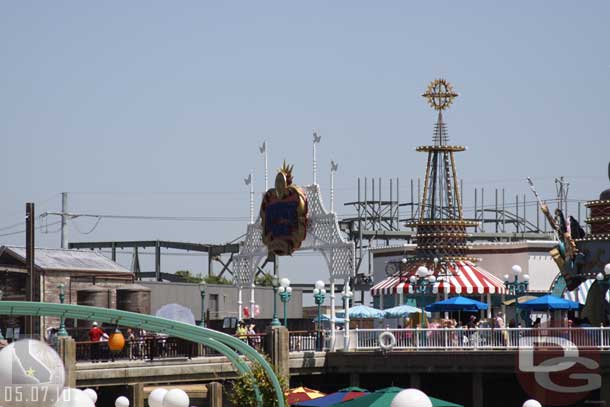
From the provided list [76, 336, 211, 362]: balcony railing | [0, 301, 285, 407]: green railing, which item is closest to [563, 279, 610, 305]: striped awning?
[76, 336, 211, 362]: balcony railing

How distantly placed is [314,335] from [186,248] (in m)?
58.2

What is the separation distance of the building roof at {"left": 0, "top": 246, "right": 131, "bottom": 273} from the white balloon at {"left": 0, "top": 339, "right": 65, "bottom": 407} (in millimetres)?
36651

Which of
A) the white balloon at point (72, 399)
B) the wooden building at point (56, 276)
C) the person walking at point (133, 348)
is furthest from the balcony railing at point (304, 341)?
the white balloon at point (72, 399)

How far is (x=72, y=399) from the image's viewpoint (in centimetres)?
2016

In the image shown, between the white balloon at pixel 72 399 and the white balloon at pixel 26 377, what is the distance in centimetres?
114

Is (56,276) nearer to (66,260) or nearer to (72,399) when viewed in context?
(66,260)

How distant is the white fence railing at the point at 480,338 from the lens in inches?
1505

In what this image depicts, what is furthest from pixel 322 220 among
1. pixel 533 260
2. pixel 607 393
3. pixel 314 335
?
pixel 533 260

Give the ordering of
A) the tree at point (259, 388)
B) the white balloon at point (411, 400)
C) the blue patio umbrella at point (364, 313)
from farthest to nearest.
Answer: the blue patio umbrella at point (364, 313), the tree at point (259, 388), the white balloon at point (411, 400)

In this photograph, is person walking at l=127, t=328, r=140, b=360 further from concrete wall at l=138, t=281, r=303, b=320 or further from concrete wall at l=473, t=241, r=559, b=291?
concrete wall at l=473, t=241, r=559, b=291

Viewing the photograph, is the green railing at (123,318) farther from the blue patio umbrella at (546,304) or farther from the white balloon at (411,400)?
the blue patio umbrella at (546,304)

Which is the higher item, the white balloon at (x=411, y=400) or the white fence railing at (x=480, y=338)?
the white balloon at (x=411, y=400)

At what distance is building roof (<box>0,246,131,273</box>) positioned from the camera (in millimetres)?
55844

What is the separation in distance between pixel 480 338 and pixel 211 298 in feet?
111
